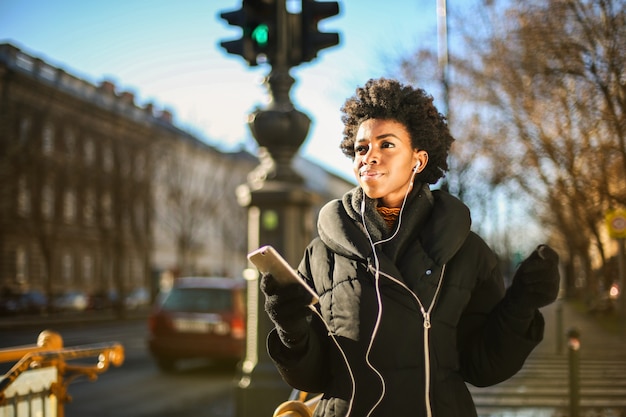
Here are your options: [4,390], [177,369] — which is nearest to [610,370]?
[177,369]

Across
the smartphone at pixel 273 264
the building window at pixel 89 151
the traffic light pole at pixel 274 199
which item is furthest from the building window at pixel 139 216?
the smartphone at pixel 273 264

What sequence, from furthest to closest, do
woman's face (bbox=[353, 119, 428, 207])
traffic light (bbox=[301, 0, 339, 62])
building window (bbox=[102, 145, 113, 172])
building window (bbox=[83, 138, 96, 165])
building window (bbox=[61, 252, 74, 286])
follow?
building window (bbox=[61, 252, 74, 286]), building window (bbox=[83, 138, 96, 165]), building window (bbox=[102, 145, 113, 172]), traffic light (bbox=[301, 0, 339, 62]), woman's face (bbox=[353, 119, 428, 207])

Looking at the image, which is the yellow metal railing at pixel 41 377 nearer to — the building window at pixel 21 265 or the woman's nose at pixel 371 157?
the woman's nose at pixel 371 157

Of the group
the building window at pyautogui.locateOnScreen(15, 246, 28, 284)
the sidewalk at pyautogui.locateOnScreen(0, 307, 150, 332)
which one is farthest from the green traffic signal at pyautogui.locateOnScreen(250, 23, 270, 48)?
the building window at pyautogui.locateOnScreen(15, 246, 28, 284)

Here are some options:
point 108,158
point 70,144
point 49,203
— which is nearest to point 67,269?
point 49,203

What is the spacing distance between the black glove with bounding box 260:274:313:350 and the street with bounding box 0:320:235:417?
7.21 m

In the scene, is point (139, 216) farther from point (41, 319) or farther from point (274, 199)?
point (274, 199)

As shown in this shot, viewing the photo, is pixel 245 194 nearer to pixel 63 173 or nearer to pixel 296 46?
pixel 296 46

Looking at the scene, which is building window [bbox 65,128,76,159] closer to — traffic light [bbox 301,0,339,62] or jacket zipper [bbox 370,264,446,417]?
traffic light [bbox 301,0,339,62]

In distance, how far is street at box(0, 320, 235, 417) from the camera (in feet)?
30.7

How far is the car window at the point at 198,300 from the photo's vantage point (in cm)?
1366

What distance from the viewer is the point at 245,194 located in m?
7.12

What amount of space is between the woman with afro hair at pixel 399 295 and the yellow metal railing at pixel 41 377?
2041 mm

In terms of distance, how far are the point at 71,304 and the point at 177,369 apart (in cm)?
3123
